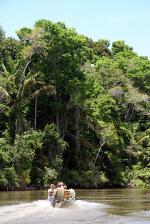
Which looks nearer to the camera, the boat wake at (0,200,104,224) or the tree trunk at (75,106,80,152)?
the boat wake at (0,200,104,224)

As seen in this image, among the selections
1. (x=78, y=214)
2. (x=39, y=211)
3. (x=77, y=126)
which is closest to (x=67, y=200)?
(x=39, y=211)

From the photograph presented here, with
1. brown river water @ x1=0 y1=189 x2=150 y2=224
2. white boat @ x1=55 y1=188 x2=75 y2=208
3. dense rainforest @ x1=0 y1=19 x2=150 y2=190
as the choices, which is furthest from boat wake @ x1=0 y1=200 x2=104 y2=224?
dense rainforest @ x1=0 y1=19 x2=150 y2=190

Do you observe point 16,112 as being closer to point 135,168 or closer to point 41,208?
point 135,168

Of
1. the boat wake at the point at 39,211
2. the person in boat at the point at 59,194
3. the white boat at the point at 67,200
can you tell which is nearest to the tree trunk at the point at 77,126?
the white boat at the point at 67,200

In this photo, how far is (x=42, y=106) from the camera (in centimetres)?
5691

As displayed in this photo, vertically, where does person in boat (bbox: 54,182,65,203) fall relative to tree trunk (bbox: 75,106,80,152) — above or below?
below

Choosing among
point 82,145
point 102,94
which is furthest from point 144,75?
point 82,145

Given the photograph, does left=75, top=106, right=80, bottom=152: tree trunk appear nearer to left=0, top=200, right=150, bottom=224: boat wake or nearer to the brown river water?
the brown river water

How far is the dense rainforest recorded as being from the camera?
165 feet

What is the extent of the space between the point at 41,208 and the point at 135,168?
109 feet

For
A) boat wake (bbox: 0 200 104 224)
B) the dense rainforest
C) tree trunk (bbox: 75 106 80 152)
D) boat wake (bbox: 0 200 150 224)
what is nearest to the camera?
boat wake (bbox: 0 200 150 224)

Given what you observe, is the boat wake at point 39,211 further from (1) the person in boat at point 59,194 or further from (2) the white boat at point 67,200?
(1) the person in boat at point 59,194

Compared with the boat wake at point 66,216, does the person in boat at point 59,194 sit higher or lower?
higher

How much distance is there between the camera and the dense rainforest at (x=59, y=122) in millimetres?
50281
